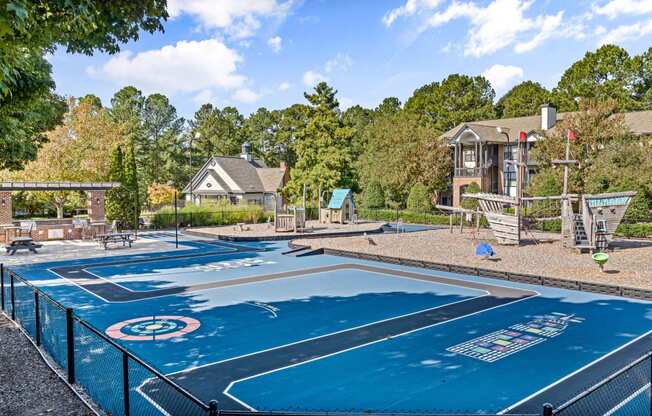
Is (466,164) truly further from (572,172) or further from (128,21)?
(128,21)

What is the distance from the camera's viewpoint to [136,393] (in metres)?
8.41

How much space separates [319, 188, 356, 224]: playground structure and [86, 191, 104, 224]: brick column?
16331 millimetres

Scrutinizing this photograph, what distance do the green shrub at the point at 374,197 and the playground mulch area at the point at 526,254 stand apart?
15.1 m

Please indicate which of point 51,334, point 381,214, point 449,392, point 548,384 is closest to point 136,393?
point 51,334

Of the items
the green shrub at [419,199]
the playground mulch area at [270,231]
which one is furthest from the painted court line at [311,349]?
the green shrub at [419,199]

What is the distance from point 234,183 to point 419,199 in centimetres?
2109

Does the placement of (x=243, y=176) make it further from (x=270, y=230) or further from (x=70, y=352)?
(x=70, y=352)

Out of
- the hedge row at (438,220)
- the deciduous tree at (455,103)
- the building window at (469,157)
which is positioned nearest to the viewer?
the hedge row at (438,220)

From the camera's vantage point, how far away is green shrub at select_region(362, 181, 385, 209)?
46875 mm

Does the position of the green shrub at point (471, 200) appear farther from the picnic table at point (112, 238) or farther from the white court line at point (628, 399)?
the white court line at point (628, 399)

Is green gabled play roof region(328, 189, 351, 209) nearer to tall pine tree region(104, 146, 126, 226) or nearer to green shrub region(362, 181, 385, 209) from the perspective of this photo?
green shrub region(362, 181, 385, 209)

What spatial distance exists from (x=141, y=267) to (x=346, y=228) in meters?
17.6

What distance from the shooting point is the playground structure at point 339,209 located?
4075 cm

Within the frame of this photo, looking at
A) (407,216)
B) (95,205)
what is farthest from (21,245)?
(407,216)
